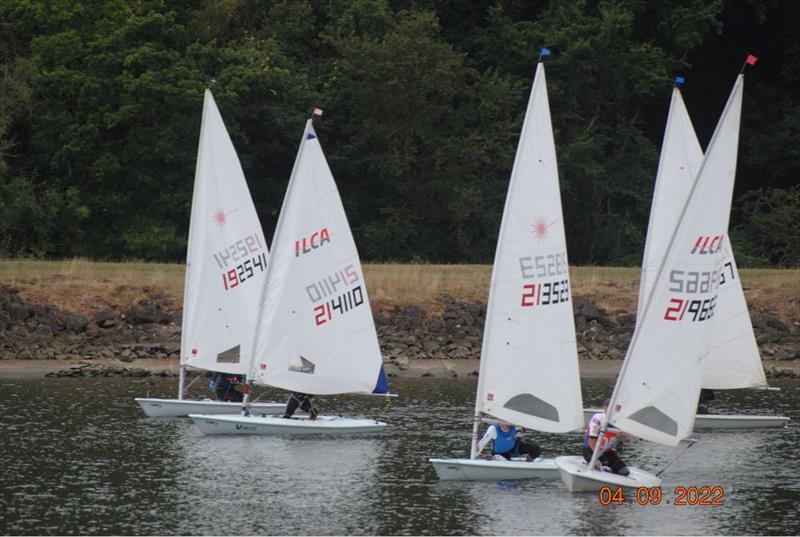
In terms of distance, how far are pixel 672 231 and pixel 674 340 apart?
37.5 feet

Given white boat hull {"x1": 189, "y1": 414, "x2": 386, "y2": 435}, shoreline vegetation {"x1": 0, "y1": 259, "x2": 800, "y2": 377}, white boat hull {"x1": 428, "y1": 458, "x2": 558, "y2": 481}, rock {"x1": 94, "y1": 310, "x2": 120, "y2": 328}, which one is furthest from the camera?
rock {"x1": 94, "y1": 310, "x2": 120, "y2": 328}

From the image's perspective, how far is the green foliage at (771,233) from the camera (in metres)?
72.1

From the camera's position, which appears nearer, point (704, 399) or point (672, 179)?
point (672, 179)

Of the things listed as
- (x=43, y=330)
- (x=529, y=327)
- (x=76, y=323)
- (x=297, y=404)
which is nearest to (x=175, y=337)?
(x=76, y=323)

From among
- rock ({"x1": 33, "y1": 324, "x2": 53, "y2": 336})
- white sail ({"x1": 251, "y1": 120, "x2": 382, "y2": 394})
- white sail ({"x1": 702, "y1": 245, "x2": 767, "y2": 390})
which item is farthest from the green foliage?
white sail ({"x1": 251, "y1": 120, "x2": 382, "y2": 394})

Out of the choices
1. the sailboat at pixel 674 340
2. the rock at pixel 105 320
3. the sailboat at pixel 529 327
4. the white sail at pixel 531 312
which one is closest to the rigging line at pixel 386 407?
the sailboat at pixel 529 327

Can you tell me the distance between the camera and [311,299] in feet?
117

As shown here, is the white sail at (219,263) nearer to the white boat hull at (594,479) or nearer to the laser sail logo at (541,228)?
the laser sail logo at (541,228)

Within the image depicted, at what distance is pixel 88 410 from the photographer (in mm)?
39125

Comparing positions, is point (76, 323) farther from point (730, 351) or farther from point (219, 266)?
point (730, 351)

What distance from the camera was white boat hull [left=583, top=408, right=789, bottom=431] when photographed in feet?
124

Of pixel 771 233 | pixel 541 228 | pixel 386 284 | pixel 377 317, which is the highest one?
pixel 771 233

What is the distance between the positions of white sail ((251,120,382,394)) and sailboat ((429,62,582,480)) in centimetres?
727

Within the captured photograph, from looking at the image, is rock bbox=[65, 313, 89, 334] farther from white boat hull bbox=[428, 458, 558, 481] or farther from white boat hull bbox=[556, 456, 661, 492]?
white boat hull bbox=[556, 456, 661, 492]
